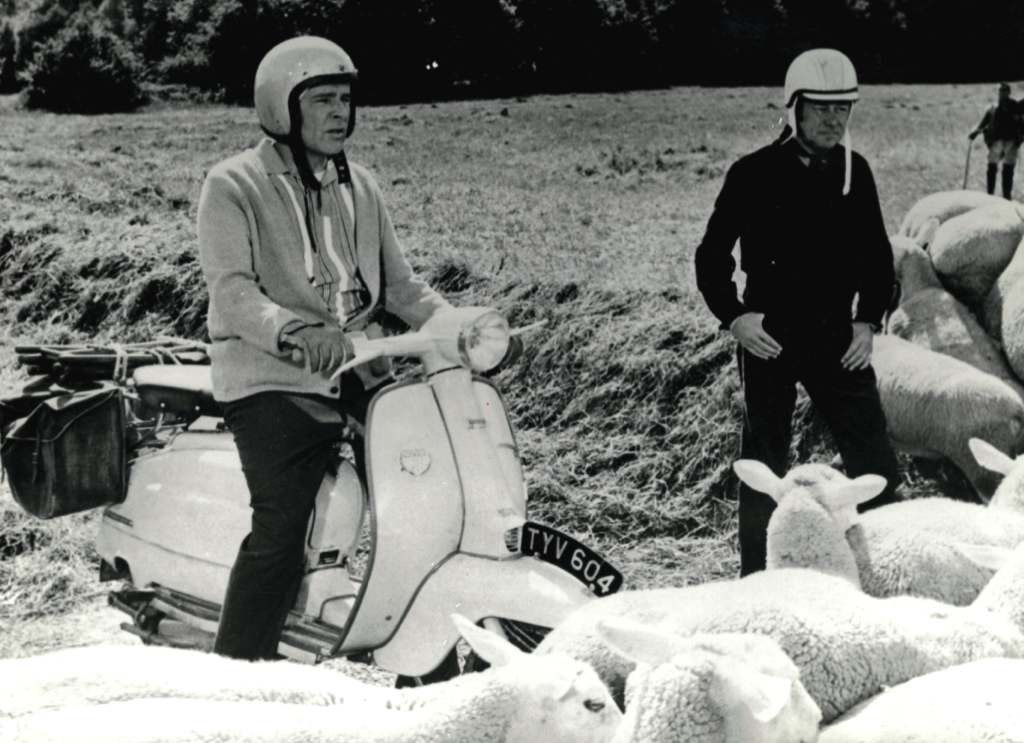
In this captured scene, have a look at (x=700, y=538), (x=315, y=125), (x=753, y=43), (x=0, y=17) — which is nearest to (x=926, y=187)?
(x=753, y=43)

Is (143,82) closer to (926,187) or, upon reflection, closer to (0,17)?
(0,17)

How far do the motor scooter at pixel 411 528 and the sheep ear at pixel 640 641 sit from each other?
67 centimetres

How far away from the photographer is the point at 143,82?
5.82 meters

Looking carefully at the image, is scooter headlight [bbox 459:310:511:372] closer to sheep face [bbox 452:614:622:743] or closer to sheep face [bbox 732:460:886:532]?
sheep face [bbox 732:460:886:532]

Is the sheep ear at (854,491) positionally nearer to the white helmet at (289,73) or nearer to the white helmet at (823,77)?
the white helmet at (823,77)

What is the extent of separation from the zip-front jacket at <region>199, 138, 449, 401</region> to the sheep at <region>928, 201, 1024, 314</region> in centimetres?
259

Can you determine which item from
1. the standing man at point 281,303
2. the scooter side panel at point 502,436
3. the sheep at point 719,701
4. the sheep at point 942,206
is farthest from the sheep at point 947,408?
the sheep at point 719,701

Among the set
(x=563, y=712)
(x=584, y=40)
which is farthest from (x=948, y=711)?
(x=584, y=40)

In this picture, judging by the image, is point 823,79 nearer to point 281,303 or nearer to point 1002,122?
point 281,303

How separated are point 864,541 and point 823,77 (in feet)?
4.42

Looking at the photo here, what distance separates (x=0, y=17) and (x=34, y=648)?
333 centimetres

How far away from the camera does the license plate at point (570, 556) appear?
3.05 meters

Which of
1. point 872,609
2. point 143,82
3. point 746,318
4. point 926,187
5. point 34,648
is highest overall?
point 143,82

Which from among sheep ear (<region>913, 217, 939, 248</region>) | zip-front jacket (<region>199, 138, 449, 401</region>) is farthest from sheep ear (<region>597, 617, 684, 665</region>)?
sheep ear (<region>913, 217, 939, 248</region>)
